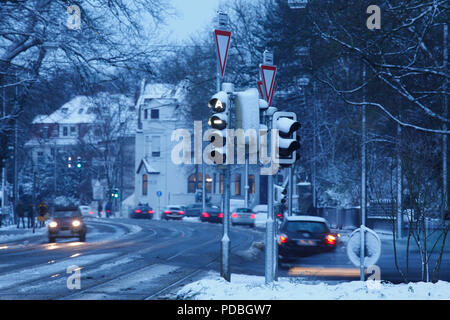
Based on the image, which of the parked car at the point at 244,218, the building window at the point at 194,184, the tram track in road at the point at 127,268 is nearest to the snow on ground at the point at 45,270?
the tram track in road at the point at 127,268

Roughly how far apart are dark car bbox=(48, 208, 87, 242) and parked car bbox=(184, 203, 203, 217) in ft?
122

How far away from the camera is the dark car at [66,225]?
33.3 m

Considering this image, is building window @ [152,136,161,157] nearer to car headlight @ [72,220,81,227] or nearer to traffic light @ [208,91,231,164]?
car headlight @ [72,220,81,227]

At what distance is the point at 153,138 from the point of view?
8806 centimetres

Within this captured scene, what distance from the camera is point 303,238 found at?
21.8m

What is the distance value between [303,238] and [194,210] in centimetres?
5005

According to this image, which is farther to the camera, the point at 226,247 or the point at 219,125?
the point at 226,247

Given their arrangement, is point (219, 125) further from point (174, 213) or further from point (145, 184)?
point (145, 184)

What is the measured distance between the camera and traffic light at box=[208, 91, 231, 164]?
12.3m

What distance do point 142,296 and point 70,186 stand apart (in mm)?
76679

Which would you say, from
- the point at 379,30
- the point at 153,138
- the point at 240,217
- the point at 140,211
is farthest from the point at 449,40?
the point at 153,138

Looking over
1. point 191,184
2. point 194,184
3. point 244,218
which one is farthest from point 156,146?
point 244,218

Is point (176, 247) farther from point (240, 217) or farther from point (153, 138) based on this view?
point (153, 138)

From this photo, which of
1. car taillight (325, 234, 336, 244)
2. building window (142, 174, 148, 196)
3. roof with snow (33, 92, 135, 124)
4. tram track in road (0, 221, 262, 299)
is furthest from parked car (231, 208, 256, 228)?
building window (142, 174, 148, 196)
